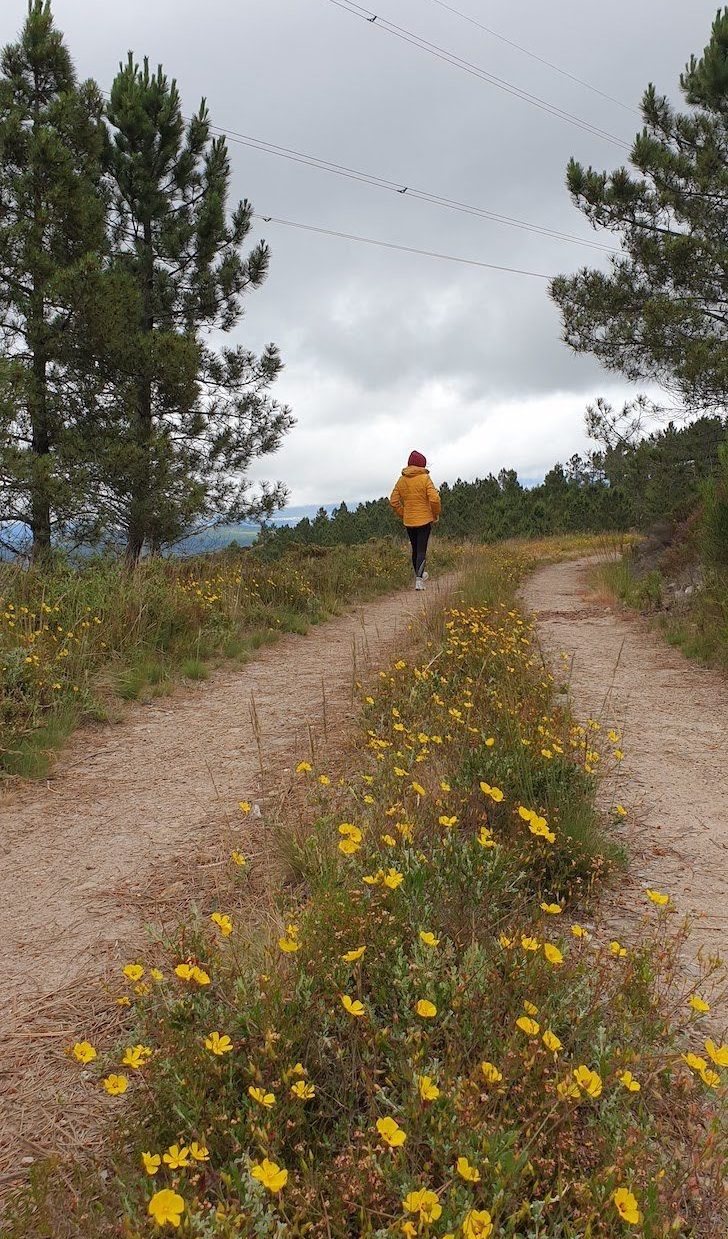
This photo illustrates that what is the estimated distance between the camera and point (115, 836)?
10.6ft

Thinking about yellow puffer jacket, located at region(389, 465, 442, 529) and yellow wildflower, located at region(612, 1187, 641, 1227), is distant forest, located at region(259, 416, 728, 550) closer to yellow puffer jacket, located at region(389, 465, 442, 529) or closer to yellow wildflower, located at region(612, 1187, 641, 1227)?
yellow puffer jacket, located at region(389, 465, 442, 529)

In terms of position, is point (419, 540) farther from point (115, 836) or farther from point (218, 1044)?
point (218, 1044)

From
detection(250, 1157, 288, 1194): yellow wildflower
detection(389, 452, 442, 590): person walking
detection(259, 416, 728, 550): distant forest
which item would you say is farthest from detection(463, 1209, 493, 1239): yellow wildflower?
detection(259, 416, 728, 550): distant forest

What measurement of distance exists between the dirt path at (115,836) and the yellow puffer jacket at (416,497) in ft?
18.1

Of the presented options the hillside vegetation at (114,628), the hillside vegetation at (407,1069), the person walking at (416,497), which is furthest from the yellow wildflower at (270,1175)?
the person walking at (416,497)

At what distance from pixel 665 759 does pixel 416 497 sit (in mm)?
7437

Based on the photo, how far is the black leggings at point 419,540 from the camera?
11273 mm

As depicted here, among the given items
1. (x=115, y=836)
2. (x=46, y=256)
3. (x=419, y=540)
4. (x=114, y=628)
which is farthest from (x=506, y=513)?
(x=115, y=836)

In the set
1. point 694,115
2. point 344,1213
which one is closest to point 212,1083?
point 344,1213

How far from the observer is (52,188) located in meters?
10.8

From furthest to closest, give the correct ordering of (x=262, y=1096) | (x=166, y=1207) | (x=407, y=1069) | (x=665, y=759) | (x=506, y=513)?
(x=506, y=513) < (x=665, y=759) < (x=407, y=1069) < (x=262, y=1096) < (x=166, y=1207)

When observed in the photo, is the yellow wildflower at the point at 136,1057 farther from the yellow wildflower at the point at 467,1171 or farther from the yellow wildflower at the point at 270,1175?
the yellow wildflower at the point at 467,1171

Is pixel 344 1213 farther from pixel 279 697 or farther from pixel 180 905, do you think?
pixel 279 697

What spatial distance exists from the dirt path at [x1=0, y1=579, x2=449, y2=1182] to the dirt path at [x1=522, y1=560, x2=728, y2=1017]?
5.56 feet
